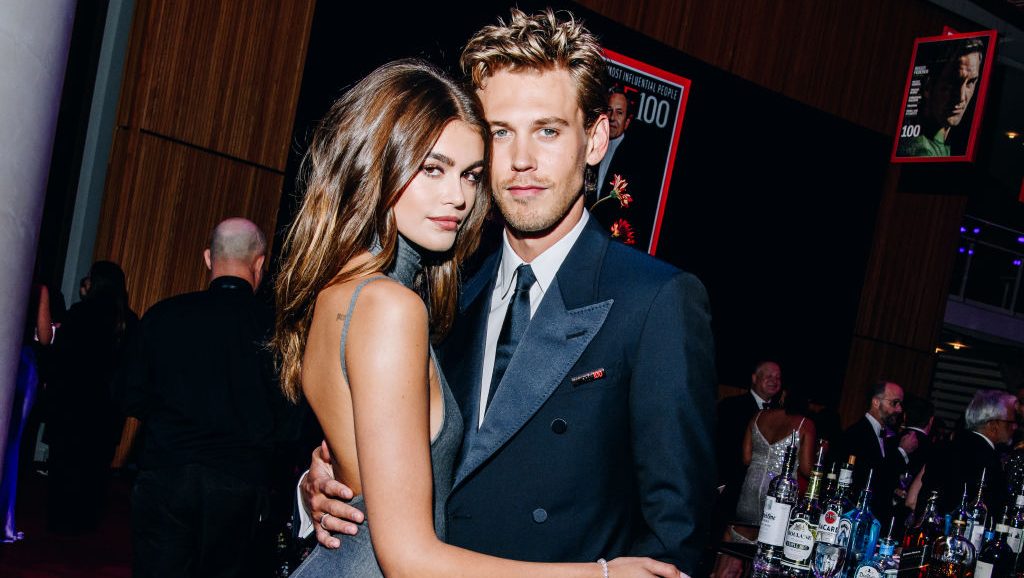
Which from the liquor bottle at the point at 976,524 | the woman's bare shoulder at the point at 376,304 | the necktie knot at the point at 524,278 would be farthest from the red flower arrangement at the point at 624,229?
the woman's bare shoulder at the point at 376,304

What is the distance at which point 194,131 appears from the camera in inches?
236

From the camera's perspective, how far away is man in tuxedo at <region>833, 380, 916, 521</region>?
5.72 metres

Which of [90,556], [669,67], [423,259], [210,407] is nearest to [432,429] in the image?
[423,259]

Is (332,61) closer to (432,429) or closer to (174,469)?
(174,469)

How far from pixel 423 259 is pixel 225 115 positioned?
15.4ft

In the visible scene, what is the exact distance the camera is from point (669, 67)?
8.09 meters

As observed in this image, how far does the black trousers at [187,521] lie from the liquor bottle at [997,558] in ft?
8.48

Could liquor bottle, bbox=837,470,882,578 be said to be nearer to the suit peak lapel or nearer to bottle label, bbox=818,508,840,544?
bottle label, bbox=818,508,840,544

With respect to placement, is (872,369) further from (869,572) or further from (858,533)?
(869,572)

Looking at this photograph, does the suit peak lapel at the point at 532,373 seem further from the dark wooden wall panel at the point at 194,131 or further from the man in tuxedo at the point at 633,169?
the man in tuxedo at the point at 633,169

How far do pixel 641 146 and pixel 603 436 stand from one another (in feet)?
21.4

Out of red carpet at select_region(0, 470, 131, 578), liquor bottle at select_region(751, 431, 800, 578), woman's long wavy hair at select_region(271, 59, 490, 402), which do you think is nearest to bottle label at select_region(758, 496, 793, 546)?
liquor bottle at select_region(751, 431, 800, 578)

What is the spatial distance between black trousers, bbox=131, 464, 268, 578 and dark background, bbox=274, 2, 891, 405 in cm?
455

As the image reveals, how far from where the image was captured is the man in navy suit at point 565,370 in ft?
4.90
